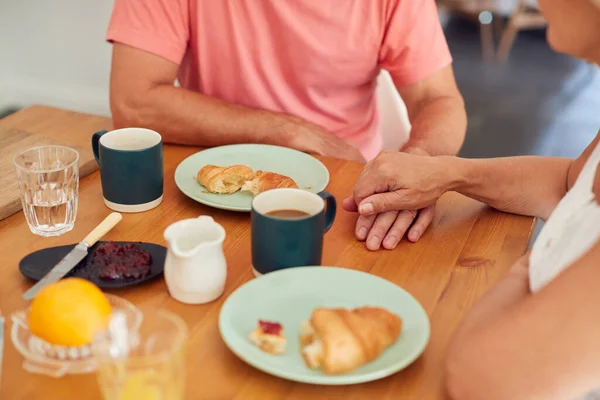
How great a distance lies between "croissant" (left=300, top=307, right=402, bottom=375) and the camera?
0.82 meters

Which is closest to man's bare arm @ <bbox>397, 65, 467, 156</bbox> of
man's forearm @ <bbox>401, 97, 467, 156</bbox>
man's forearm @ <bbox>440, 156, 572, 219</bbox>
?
man's forearm @ <bbox>401, 97, 467, 156</bbox>

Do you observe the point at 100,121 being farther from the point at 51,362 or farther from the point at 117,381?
the point at 117,381

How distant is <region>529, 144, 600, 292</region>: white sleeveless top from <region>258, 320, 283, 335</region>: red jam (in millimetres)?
319

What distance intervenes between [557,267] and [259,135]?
839 mm

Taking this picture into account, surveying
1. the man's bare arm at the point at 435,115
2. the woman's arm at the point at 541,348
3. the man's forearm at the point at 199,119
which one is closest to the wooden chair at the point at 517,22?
the man's bare arm at the point at 435,115

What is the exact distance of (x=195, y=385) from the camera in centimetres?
83

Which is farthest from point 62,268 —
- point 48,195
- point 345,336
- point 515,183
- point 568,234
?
point 515,183

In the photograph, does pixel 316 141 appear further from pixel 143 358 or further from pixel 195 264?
pixel 143 358

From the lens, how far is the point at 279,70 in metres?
1.75

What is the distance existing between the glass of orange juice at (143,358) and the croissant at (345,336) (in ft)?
0.55

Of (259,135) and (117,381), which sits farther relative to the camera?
(259,135)

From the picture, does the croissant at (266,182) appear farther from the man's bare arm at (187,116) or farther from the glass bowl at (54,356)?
the glass bowl at (54,356)

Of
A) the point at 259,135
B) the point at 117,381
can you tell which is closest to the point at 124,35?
the point at 259,135

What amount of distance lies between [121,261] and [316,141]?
651 mm
